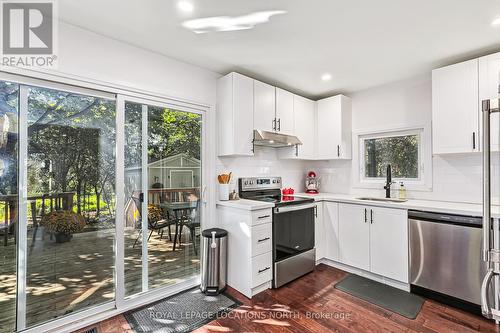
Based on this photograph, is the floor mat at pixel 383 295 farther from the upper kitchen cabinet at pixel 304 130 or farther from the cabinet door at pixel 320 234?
the upper kitchen cabinet at pixel 304 130

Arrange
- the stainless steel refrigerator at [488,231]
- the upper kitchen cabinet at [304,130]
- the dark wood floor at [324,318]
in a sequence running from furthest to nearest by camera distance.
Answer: the upper kitchen cabinet at [304,130], the dark wood floor at [324,318], the stainless steel refrigerator at [488,231]

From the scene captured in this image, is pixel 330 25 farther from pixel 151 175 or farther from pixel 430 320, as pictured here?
pixel 430 320

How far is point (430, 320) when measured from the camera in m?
2.11

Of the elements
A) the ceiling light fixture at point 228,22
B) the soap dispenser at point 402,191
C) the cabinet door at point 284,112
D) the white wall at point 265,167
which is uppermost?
the ceiling light fixture at point 228,22

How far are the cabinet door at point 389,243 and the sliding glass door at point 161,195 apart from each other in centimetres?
211

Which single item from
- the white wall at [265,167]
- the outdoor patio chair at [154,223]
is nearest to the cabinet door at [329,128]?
the white wall at [265,167]

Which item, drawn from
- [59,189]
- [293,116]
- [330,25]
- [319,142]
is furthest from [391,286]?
[59,189]

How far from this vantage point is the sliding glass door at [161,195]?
2.40 metres

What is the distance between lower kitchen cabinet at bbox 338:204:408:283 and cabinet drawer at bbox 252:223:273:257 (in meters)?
1.12

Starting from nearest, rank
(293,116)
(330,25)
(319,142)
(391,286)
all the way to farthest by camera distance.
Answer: (330,25) < (391,286) < (293,116) < (319,142)

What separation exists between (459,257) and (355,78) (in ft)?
7.52

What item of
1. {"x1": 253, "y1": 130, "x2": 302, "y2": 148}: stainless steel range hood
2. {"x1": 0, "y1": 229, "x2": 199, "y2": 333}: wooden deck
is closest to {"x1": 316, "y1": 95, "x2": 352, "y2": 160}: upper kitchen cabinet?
{"x1": 253, "y1": 130, "x2": 302, "y2": 148}: stainless steel range hood
